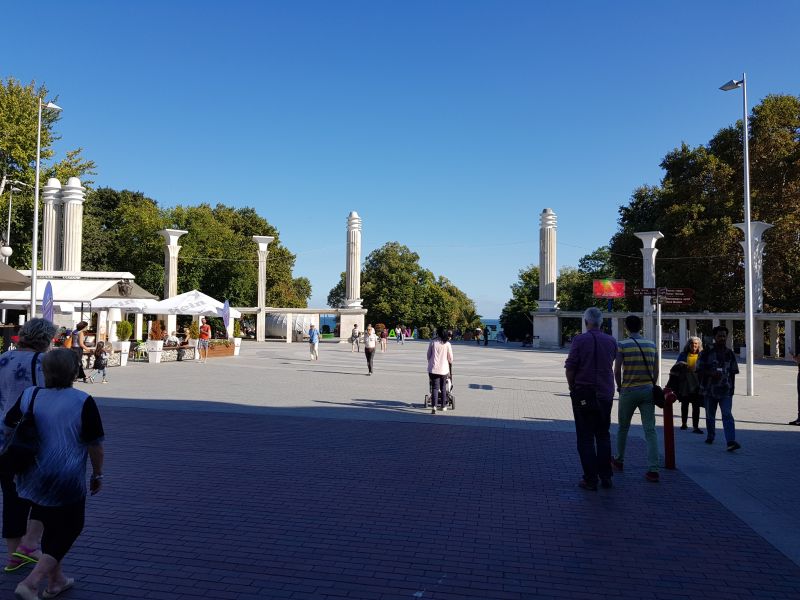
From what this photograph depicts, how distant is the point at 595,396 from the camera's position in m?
6.60

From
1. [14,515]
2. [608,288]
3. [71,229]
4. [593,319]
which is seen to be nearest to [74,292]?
[71,229]

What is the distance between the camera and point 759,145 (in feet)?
126

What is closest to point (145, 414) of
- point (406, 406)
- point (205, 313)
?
point (406, 406)

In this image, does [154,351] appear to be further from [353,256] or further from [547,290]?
[547,290]

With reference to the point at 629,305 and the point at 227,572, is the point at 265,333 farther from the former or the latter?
the point at 227,572

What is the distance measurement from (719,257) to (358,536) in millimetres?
40358

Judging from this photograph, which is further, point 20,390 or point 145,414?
point 145,414

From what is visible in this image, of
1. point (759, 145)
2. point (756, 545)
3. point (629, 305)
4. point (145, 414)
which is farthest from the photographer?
point (629, 305)

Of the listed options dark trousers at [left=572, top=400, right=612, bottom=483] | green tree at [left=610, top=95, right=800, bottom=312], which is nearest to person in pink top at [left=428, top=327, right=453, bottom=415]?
dark trousers at [left=572, top=400, right=612, bottom=483]

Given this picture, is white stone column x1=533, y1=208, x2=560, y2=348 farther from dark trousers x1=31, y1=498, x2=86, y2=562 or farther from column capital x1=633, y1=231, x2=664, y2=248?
dark trousers x1=31, y1=498, x2=86, y2=562

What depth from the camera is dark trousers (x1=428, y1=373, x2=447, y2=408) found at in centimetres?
1198

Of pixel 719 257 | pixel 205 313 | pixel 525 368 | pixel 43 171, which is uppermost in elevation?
pixel 43 171

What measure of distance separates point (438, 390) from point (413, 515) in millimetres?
6653

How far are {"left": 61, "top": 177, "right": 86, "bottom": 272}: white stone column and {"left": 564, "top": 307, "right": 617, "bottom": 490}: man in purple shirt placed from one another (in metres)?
34.4
